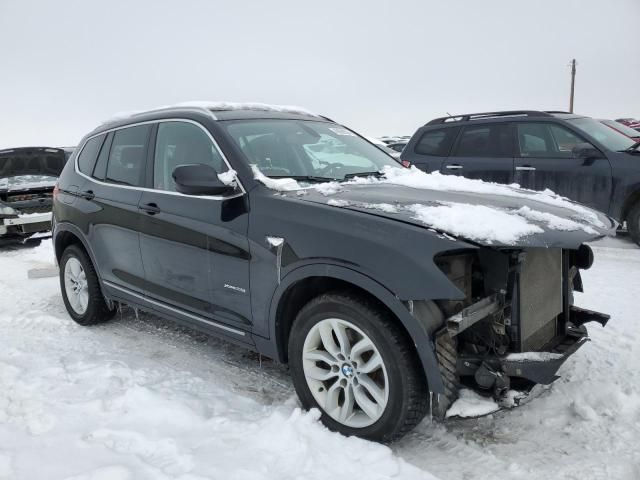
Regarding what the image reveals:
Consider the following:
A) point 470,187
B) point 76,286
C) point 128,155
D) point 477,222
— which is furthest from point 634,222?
point 76,286

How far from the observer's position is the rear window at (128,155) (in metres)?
4.01

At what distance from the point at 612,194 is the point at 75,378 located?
252 inches

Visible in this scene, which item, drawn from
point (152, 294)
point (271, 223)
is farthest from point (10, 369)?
point (271, 223)

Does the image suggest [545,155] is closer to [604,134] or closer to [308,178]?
[604,134]

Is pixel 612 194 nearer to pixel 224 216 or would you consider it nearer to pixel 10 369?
pixel 224 216

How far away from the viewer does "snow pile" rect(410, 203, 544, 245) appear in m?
2.35

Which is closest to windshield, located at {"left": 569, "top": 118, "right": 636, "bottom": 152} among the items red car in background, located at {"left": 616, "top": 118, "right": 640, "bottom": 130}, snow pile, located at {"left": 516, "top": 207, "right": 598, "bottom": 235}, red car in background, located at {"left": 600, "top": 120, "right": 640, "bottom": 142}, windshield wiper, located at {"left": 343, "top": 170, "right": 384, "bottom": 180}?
red car in background, located at {"left": 600, "top": 120, "right": 640, "bottom": 142}

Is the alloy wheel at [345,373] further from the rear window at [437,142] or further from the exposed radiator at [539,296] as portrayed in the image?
the rear window at [437,142]

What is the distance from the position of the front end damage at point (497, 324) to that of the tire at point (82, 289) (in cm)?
334

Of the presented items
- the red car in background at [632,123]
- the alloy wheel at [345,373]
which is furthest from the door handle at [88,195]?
the red car in background at [632,123]

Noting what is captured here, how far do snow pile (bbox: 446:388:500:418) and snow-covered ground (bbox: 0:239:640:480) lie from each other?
319 mm

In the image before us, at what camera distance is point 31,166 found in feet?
31.4

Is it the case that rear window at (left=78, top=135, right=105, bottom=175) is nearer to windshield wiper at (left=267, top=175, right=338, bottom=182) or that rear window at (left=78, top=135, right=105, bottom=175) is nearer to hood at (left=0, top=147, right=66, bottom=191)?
windshield wiper at (left=267, top=175, right=338, bottom=182)

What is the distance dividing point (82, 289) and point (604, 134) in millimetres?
6717
